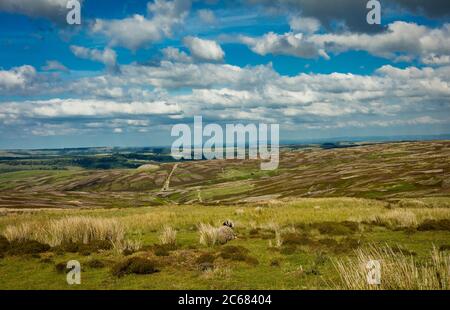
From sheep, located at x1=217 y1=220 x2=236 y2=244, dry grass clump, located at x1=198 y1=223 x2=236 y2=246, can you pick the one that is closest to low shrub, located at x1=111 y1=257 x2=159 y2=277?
dry grass clump, located at x1=198 y1=223 x2=236 y2=246

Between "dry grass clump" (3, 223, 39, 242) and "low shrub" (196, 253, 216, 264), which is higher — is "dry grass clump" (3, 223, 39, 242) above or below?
below

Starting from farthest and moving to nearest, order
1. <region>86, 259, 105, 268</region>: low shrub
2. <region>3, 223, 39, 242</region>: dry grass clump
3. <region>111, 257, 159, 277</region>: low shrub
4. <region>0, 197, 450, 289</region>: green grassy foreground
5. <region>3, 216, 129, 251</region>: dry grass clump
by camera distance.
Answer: <region>3, 223, 39, 242</region>: dry grass clump < <region>3, 216, 129, 251</region>: dry grass clump < <region>86, 259, 105, 268</region>: low shrub < <region>111, 257, 159, 277</region>: low shrub < <region>0, 197, 450, 289</region>: green grassy foreground

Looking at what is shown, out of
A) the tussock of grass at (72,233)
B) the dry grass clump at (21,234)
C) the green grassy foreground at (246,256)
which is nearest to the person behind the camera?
the green grassy foreground at (246,256)

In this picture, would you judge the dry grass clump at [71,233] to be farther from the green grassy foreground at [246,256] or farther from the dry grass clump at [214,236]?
the dry grass clump at [214,236]

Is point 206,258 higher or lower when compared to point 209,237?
higher

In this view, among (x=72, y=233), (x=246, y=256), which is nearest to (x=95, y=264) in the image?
(x=246, y=256)

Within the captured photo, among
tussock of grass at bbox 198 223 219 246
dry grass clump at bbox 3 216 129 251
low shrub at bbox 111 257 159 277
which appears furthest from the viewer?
dry grass clump at bbox 3 216 129 251

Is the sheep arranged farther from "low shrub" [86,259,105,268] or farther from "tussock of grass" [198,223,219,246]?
"low shrub" [86,259,105,268]

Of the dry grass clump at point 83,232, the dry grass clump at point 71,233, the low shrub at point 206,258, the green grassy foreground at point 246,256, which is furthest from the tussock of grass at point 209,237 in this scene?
the dry grass clump at point 83,232

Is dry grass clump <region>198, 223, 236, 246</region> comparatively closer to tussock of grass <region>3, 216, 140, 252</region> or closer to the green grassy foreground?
the green grassy foreground

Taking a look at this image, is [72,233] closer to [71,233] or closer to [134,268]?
[71,233]

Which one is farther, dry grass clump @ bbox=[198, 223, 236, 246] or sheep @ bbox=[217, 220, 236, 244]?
sheep @ bbox=[217, 220, 236, 244]

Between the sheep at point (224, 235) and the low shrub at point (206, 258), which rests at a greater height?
the low shrub at point (206, 258)
